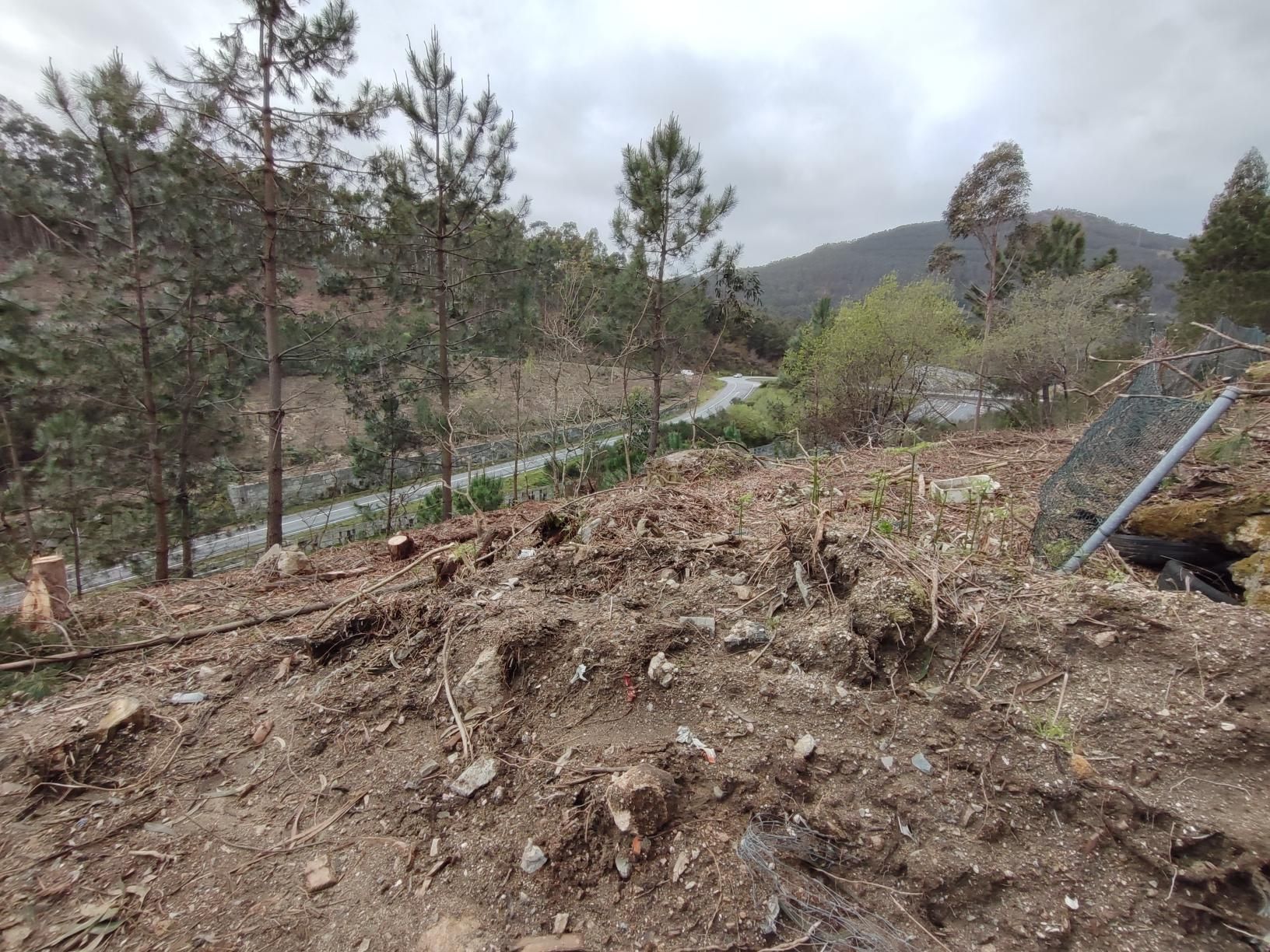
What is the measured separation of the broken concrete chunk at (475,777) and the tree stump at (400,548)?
7.63 feet

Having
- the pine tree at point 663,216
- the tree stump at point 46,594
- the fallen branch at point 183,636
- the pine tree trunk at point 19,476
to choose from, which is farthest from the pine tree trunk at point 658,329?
the pine tree trunk at point 19,476

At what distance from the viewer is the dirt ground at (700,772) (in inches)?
47.4

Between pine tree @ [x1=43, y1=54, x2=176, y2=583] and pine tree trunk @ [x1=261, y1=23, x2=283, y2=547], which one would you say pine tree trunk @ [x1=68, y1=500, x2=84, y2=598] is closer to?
pine tree @ [x1=43, y1=54, x2=176, y2=583]

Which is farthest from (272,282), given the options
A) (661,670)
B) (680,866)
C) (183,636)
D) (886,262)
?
(886,262)

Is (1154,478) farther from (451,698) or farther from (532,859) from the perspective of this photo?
(451,698)

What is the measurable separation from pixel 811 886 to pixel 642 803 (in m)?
0.44

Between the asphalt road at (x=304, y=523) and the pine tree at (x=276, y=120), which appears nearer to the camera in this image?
the pine tree at (x=276, y=120)

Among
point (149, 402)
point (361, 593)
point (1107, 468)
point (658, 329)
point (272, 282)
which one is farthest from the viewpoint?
point (658, 329)

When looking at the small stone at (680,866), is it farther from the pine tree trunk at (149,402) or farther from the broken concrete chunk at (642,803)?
the pine tree trunk at (149,402)

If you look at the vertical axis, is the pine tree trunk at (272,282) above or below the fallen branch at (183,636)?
above

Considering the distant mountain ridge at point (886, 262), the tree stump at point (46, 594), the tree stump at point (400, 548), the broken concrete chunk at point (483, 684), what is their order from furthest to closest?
the distant mountain ridge at point (886, 262)
the tree stump at point (400, 548)
the tree stump at point (46, 594)
the broken concrete chunk at point (483, 684)

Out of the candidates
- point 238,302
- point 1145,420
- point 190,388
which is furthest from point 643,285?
point 1145,420

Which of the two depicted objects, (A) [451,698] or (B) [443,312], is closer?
(A) [451,698]

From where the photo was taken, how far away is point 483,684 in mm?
1952
